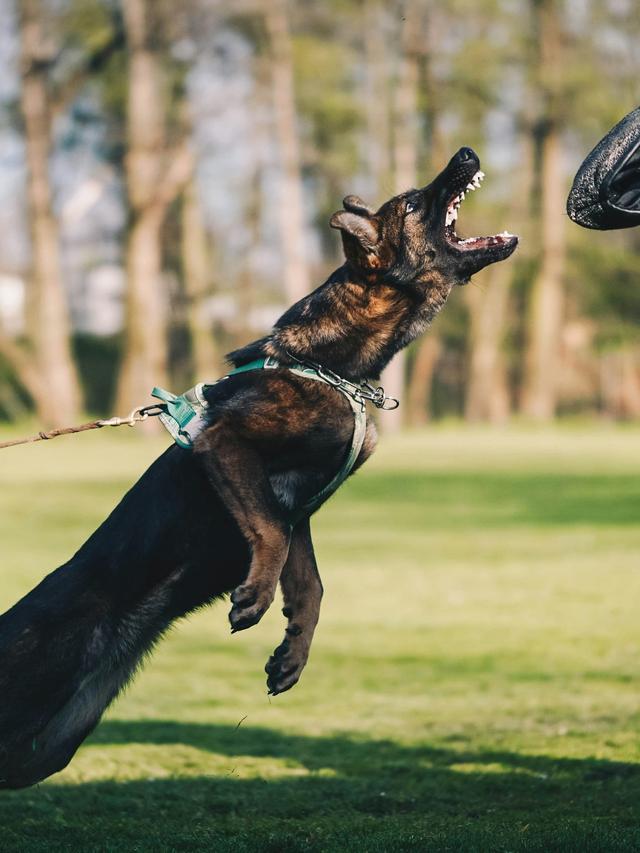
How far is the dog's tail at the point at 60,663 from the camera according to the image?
4816 mm

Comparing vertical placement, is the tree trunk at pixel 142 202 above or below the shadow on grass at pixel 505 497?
above

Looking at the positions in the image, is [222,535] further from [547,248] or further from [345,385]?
[547,248]

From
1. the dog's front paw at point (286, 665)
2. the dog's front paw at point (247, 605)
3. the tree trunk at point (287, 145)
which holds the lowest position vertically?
the dog's front paw at point (286, 665)

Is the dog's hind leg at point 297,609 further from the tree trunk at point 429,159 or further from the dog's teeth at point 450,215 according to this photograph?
the tree trunk at point 429,159

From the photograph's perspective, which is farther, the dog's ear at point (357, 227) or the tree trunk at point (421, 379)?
the tree trunk at point (421, 379)

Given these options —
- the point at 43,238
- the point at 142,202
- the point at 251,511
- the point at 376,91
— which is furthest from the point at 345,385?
the point at 376,91

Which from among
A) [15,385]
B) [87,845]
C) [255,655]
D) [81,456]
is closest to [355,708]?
[255,655]

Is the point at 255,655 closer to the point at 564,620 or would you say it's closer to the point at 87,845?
the point at 564,620

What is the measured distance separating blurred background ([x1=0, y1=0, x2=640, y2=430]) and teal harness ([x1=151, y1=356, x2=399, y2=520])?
116ft

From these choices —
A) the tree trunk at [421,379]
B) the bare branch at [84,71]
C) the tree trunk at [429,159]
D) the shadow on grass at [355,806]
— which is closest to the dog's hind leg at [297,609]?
the shadow on grass at [355,806]

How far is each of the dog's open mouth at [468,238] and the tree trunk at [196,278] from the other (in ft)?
141

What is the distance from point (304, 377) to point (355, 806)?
6.99 ft

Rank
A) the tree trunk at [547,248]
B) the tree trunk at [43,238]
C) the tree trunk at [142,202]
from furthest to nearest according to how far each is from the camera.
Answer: the tree trunk at [547,248]
the tree trunk at [43,238]
the tree trunk at [142,202]

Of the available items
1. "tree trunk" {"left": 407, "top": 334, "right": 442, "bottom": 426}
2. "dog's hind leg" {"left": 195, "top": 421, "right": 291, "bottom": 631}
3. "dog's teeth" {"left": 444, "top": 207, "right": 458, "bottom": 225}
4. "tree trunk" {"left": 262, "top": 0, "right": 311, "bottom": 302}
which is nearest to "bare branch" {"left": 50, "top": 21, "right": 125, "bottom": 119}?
"tree trunk" {"left": 262, "top": 0, "right": 311, "bottom": 302}
